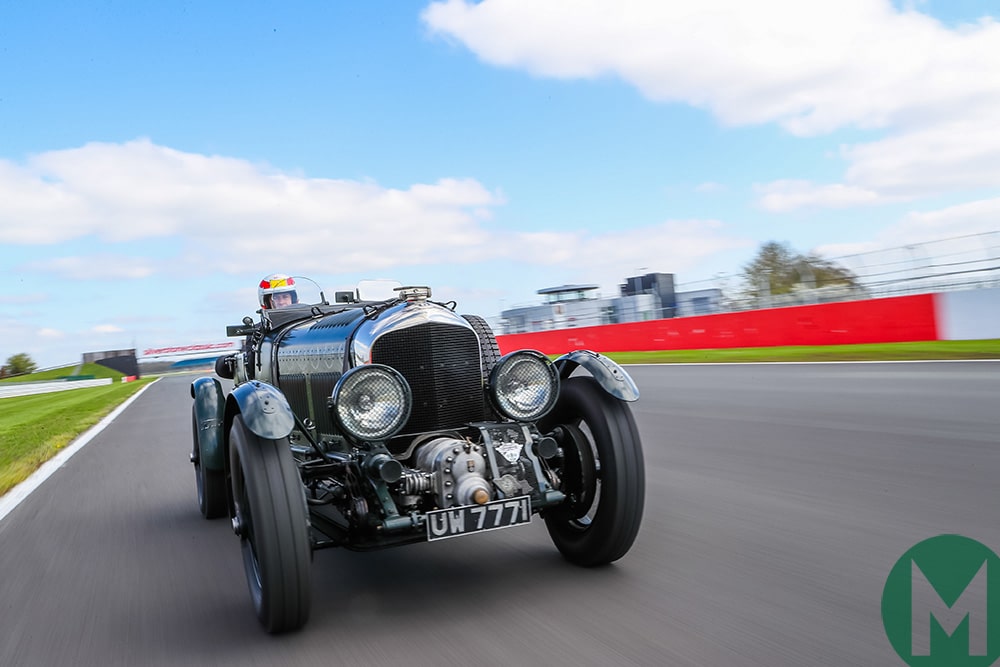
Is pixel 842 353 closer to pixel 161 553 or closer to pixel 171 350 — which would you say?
pixel 161 553

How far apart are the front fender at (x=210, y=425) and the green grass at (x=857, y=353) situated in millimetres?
11811

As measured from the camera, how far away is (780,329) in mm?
19531

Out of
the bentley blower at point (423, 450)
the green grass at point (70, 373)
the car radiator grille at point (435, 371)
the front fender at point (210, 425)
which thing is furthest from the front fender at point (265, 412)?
the green grass at point (70, 373)

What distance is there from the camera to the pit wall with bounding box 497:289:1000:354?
1577 cm

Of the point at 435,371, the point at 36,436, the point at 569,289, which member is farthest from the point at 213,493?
the point at 569,289

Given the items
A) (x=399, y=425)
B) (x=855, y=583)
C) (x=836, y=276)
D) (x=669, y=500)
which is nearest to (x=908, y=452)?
(x=669, y=500)

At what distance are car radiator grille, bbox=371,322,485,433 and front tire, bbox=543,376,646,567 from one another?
50cm

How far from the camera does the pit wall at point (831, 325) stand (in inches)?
621

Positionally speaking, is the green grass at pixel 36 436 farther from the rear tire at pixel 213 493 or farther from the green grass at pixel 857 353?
the green grass at pixel 857 353

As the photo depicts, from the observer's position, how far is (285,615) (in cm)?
334

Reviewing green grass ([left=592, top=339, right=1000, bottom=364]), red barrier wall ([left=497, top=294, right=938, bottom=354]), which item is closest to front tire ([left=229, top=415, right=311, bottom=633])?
green grass ([left=592, top=339, right=1000, bottom=364])

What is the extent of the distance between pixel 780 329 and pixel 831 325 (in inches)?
55.6
